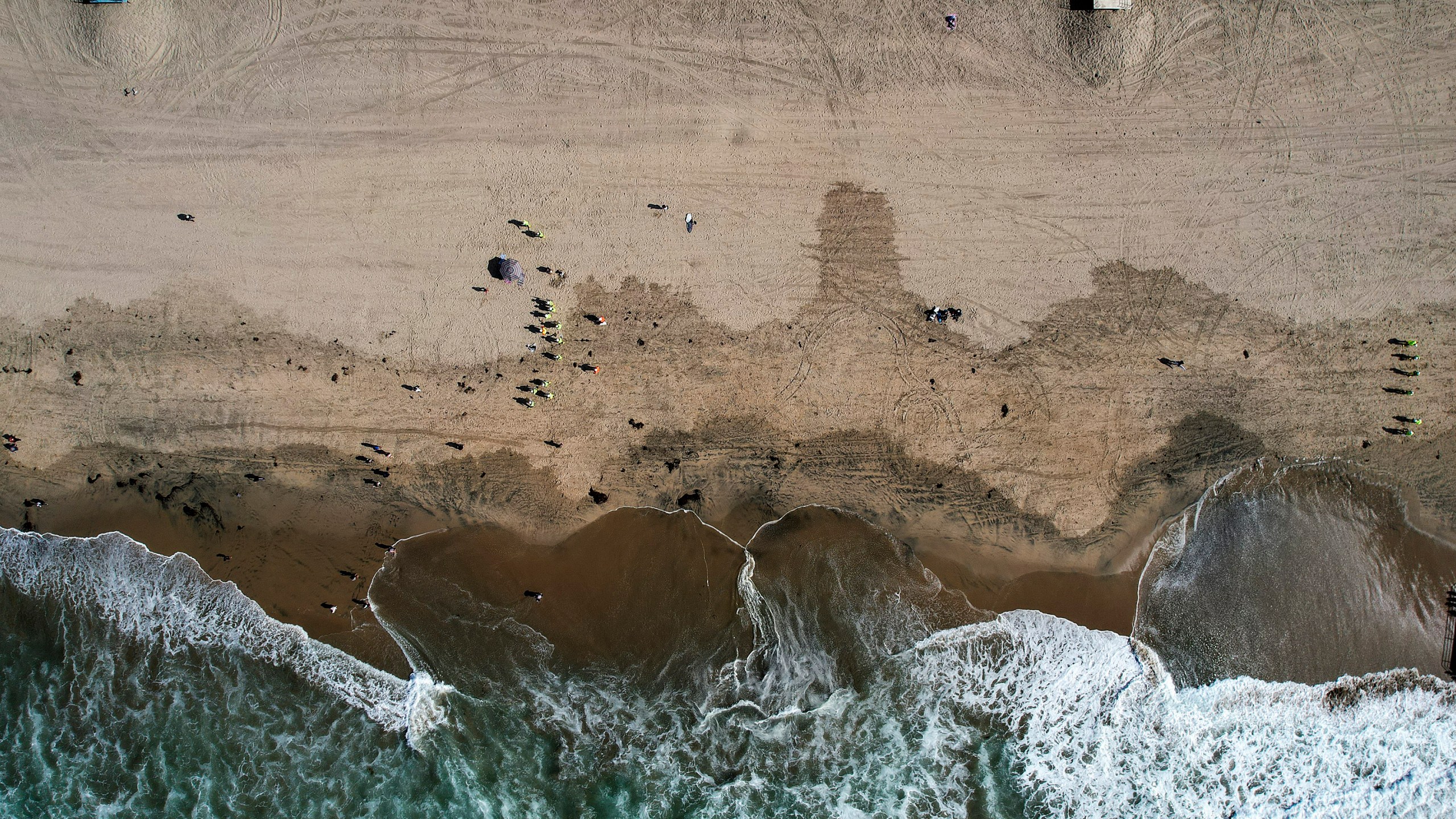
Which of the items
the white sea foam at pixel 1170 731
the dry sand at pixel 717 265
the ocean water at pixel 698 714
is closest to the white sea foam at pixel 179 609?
the ocean water at pixel 698 714

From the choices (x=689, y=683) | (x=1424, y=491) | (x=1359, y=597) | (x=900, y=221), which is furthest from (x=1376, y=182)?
(x=689, y=683)

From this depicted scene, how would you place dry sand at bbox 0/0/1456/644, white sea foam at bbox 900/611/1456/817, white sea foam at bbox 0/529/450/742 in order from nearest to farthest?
white sea foam at bbox 900/611/1456/817, dry sand at bbox 0/0/1456/644, white sea foam at bbox 0/529/450/742

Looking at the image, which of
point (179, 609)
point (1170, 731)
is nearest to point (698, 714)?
point (1170, 731)

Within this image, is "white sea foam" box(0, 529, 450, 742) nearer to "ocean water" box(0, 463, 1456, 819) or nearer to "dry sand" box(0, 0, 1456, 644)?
"ocean water" box(0, 463, 1456, 819)

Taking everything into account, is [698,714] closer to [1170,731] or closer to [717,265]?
[717,265]

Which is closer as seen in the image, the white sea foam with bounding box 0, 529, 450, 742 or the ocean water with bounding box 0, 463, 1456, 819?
the ocean water with bounding box 0, 463, 1456, 819

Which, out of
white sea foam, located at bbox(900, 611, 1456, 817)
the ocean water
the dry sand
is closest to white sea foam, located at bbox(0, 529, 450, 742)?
the ocean water
